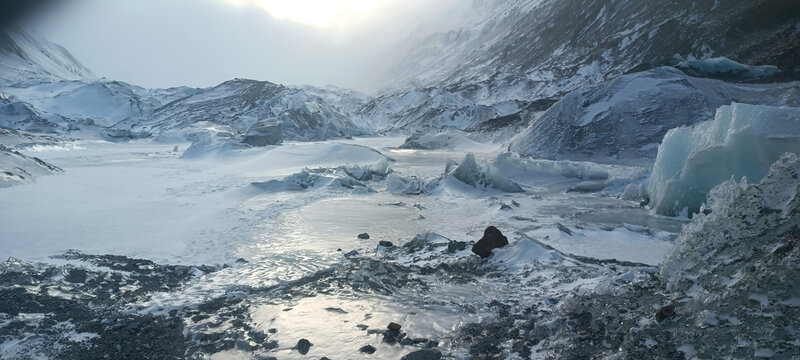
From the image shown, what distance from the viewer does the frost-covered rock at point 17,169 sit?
12.4 meters

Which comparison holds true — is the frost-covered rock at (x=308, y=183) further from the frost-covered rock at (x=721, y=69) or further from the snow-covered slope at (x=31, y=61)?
the snow-covered slope at (x=31, y=61)

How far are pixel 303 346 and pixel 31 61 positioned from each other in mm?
130842

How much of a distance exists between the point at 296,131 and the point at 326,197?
38938 mm

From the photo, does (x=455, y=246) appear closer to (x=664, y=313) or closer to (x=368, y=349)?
(x=368, y=349)

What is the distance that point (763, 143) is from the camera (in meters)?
8.36

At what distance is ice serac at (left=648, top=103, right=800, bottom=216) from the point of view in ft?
26.8

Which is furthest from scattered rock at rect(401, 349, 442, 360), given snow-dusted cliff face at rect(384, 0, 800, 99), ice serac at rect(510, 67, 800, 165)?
snow-dusted cliff face at rect(384, 0, 800, 99)

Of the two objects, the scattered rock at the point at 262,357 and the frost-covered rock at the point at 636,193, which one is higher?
the frost-covered rock at the point at 636,193

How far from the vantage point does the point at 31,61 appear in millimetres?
104188

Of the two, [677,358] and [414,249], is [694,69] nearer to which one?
[414,249]

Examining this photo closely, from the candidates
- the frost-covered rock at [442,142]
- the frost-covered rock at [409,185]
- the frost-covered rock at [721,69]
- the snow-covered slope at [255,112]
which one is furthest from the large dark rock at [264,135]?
the frost-covered rock at [721,69]

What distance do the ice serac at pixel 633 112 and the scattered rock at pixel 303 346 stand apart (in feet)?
62.2

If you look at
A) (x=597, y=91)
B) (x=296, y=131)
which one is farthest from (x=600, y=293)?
(x=296, y=131)

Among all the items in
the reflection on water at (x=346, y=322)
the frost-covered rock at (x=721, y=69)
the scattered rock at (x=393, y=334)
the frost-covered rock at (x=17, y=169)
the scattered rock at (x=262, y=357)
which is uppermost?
the frost-covered rock at (x=721, y=69)
